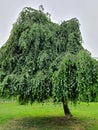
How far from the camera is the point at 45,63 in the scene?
13.0 m

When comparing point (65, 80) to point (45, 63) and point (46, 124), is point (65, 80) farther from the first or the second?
point (46, 124)

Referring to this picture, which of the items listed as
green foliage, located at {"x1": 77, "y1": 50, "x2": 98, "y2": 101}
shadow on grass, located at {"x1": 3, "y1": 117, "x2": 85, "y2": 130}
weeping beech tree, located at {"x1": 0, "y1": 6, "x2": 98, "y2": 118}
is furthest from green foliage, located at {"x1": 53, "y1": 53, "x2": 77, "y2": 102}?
shadow on grass, located at {"x1": 3, "y1": 117, "x2": 85, "y2": 130}

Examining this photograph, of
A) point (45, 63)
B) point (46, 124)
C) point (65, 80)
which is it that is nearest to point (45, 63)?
point (45, 63)

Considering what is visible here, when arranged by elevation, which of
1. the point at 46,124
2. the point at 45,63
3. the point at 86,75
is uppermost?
the point at 45,63

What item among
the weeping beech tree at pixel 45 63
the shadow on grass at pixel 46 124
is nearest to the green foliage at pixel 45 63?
the weeping beech tree at pixel 45 63

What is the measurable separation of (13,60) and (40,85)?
206cm

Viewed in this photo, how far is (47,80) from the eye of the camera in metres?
12.4

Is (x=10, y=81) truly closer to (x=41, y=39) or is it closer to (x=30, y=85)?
(x=30, y=85)

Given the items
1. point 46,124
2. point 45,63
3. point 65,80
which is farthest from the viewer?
point 46,124

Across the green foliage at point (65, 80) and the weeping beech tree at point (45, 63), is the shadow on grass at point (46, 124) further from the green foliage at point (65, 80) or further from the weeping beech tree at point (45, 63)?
the green foliage at point (65, 80)

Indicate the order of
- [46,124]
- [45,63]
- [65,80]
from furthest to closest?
[46,124] < [45,63] < [65,80]

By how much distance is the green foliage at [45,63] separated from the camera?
39.5ft

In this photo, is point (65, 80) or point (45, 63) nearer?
point (65, 80)

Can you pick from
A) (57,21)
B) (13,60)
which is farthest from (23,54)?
(57,21)
